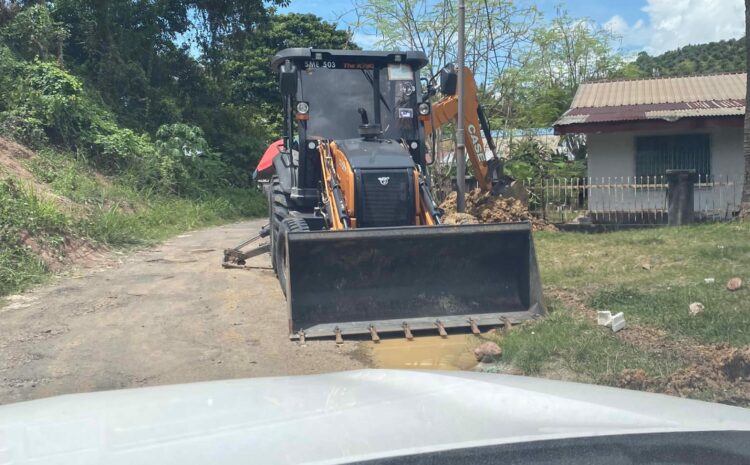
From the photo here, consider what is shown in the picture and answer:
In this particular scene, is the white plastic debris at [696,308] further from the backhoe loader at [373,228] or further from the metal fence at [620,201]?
the metal fence at [620,201]

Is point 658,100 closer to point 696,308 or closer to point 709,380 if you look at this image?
point 696,308

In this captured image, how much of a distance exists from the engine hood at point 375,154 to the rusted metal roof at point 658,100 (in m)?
9.49

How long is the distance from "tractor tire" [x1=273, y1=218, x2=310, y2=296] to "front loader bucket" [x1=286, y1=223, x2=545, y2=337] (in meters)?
0.68

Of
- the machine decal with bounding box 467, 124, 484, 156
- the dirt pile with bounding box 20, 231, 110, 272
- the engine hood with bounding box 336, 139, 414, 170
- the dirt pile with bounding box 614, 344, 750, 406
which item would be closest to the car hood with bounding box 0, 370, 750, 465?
the dirt pile with bounding box 614, 344, 750, 406

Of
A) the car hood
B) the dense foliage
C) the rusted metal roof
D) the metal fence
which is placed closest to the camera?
the car hood

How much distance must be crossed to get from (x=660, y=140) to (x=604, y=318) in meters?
12.1

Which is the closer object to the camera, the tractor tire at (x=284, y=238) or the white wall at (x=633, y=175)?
the tractor tire at (x=284, y=238)

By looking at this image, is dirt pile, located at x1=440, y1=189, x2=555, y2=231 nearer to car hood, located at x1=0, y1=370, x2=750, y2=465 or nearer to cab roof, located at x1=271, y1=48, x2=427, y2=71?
cab roof, located at x1=271, y1=48, x2=427, y2=71

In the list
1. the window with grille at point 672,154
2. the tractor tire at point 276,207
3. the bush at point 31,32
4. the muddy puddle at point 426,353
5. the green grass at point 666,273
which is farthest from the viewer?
the bush at point 31,32

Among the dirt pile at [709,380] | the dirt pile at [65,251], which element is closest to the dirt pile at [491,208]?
the dirt pile at [65,251]

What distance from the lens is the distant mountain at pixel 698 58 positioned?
44812 mm

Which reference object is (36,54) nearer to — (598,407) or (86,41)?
(86,41)

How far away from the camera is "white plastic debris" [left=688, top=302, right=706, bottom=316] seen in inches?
267

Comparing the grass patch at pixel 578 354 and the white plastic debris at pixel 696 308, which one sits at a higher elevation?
the white plastic debris at pixel 696 308
